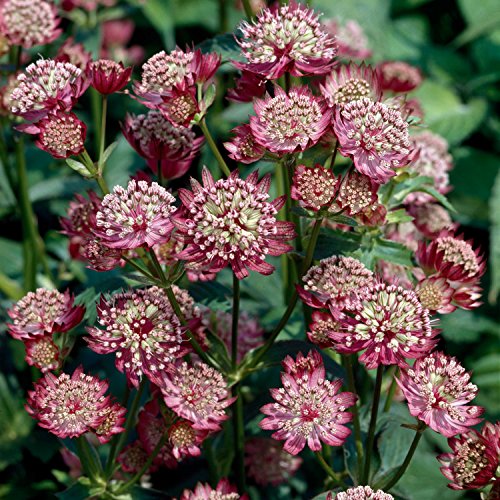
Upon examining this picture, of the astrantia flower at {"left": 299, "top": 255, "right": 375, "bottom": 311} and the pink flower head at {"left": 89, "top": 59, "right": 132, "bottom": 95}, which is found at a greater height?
the pink flower head at {"left": 89, "top": 59, "right": 132, "bottom": 95}

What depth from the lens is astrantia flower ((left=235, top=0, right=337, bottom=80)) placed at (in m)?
1.05

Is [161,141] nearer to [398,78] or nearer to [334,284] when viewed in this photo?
[334,284]

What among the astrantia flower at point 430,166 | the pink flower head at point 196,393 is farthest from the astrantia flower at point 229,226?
the astrantia flower at point 430,166

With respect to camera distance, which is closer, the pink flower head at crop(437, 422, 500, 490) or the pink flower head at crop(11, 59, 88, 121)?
the pink flower head at crop(437, 422, 500, 490)

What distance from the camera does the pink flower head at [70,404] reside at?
0.98m

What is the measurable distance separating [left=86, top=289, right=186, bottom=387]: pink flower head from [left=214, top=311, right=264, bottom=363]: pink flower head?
0.27 m

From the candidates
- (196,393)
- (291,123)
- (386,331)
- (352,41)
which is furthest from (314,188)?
(352,41)

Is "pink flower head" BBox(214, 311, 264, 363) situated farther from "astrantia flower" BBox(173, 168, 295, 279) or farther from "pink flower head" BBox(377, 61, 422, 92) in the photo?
"pink flower head" BBox(377, 61, 422, 92)

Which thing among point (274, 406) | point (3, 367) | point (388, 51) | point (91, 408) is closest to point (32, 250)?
point (3, 367)

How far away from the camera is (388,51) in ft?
8.36

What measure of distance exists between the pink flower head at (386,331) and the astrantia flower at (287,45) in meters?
0.32

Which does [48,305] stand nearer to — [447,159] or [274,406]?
[274,406]

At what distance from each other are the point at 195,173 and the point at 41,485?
102 cm

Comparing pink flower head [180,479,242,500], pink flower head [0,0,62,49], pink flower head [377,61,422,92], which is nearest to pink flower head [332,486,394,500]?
pink flower head [180,479,242,500]
